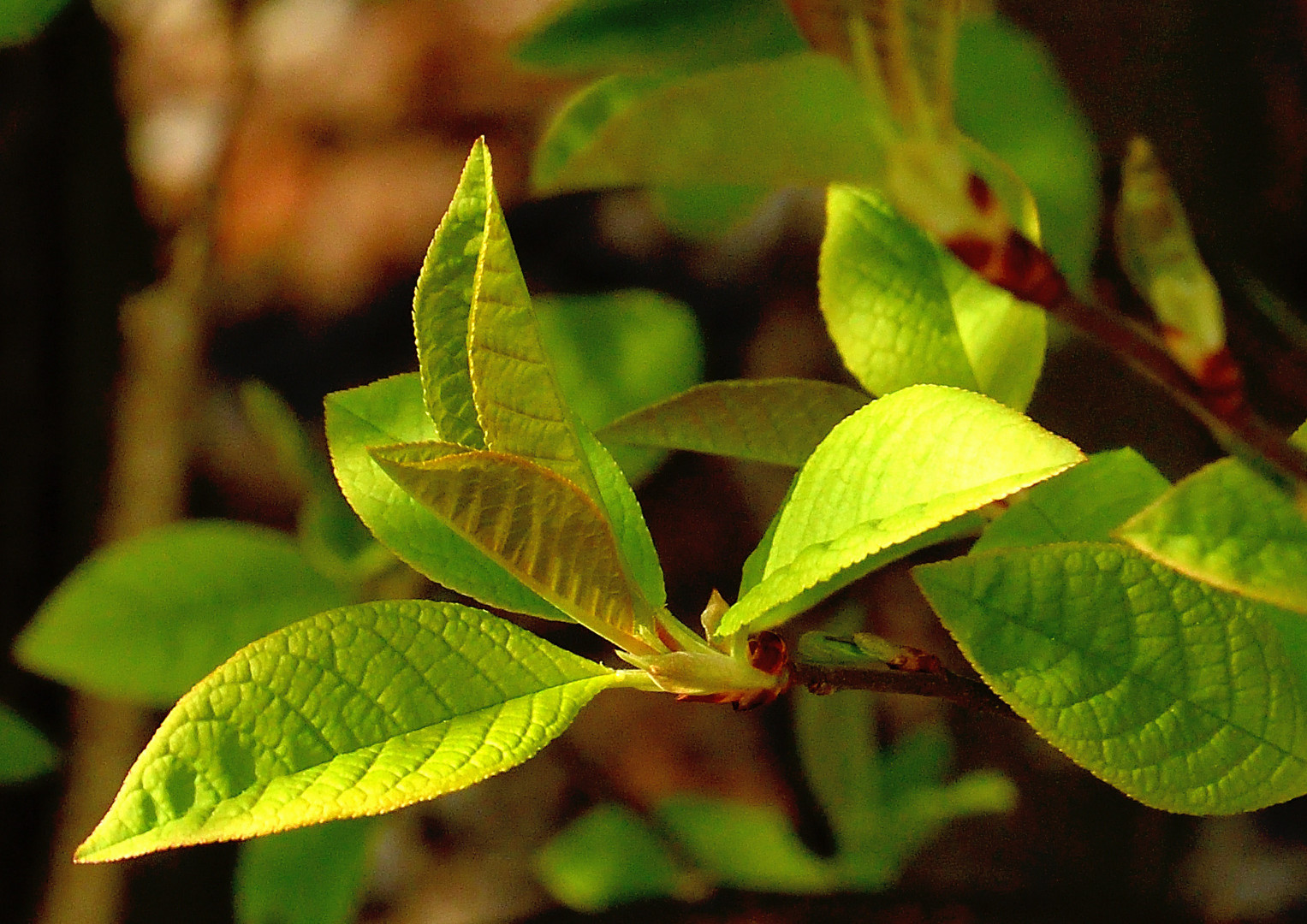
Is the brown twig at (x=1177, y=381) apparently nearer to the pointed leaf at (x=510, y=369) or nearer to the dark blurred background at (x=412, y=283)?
the pointed leaf at (x=510, y=369)

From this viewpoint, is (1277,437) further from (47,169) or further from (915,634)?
(47,169)

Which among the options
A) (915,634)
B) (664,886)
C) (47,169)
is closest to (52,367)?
(47,169)

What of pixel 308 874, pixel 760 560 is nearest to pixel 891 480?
pixel 760 560

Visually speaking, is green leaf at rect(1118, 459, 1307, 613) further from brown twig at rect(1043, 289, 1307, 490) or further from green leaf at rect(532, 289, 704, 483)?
green leaf at rect(532, 289, 704, 483)

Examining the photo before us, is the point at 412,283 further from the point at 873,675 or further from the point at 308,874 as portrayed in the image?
the point at 873,675

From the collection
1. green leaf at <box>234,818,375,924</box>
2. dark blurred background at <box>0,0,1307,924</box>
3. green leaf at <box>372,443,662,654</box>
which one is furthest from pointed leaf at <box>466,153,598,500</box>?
green leaf at <box>234,818,375,924</box>

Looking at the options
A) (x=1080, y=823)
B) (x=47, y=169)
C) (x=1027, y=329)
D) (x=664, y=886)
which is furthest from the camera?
(x=47, y=169)
